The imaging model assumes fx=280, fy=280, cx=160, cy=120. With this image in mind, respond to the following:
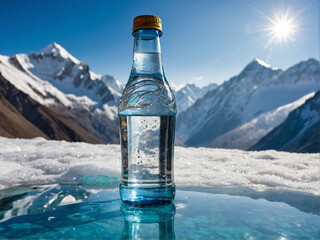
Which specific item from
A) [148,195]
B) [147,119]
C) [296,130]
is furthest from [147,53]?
[296,130]

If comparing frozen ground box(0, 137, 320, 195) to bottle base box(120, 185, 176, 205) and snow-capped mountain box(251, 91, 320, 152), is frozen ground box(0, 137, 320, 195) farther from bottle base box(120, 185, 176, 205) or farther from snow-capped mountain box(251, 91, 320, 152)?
snow-capped mountain box(251, 91, 320, 152)

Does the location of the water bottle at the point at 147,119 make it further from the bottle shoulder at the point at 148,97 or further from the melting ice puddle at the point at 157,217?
the melting ice puddle at the point at 157,217

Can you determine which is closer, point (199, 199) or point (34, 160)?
point (199, 199)

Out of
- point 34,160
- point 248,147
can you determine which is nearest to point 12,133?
point 34,160

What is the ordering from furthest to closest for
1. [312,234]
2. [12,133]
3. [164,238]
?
[12,133] < [312,234] < [164,238]

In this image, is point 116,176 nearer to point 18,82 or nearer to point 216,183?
point 216,183

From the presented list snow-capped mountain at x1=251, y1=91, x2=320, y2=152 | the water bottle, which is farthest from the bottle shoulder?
snow-capped mountain at x1=251, y1=91, x2=320, y2=152

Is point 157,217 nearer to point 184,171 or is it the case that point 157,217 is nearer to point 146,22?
point 146,22

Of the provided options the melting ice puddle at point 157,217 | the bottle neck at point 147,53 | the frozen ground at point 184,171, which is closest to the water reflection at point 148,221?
the melting ice puddle at point 157,217
